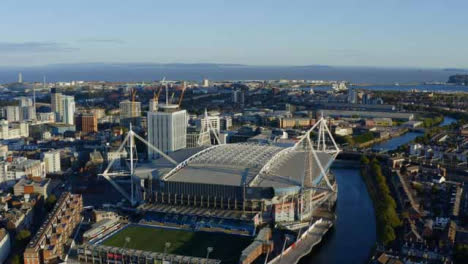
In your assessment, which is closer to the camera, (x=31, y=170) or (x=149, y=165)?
(x=149, y=165)

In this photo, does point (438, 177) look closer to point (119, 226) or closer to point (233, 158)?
point (233, 158)

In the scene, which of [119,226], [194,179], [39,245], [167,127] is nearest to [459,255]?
[194,179]

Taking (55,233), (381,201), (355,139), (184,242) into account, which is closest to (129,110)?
(355,139)

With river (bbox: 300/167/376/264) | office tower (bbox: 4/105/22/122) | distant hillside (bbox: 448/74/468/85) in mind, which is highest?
distant hillside (bbox: 448/74/468/85)

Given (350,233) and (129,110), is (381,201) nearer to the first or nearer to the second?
(350,233)

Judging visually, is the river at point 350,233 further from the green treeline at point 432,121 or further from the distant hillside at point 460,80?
the distant hillside at point 460,80

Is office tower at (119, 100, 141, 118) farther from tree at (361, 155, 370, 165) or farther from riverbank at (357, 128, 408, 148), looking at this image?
tree at (361, 155, 370, 165)

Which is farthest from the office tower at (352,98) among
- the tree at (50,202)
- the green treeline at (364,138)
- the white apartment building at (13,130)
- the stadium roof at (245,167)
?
the tree at (50,202)

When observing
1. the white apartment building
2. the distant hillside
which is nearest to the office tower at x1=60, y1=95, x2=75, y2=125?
the white apartment building
